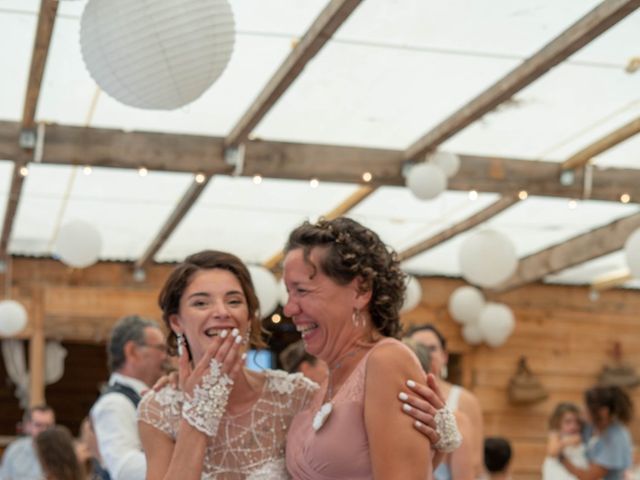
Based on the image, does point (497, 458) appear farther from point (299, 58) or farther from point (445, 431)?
point (445, 431)

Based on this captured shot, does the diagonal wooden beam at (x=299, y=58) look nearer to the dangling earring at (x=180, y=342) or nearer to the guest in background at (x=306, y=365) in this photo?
the guest in background at (x=306, y=365)

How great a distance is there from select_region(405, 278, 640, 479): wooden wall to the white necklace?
11.3 m

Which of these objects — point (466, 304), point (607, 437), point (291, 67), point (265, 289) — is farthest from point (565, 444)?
point (466, 304)

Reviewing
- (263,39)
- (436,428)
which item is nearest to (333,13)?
(263,39)

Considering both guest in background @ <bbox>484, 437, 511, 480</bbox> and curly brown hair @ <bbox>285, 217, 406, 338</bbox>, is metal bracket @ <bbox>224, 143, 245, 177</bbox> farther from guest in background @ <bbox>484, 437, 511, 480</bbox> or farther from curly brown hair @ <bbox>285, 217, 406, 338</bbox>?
curly brown hair @ <bbox>285, 217, 406, 338</bbox>

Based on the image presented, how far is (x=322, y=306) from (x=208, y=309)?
16.0 inches

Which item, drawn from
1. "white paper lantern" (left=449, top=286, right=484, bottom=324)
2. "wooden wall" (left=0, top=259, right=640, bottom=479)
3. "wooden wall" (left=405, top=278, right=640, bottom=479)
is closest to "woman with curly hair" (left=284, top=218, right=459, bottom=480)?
"white paper lantern" (left=449, top=286, right=484, bottom=324)

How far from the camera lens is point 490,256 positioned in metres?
8.45

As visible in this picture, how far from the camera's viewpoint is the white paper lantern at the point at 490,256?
846 cm

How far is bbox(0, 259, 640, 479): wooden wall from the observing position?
41.9ft

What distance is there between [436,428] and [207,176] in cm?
632

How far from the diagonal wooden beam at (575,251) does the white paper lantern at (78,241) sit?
439 centimetres

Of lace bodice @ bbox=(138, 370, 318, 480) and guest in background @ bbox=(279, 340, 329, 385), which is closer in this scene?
lace bodice @ bbox=(138, 370, 318, 480)

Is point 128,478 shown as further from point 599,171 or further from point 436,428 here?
point 599,171
